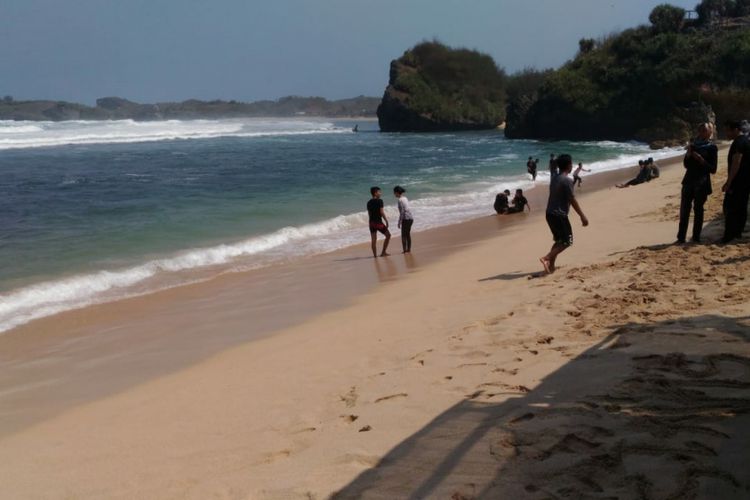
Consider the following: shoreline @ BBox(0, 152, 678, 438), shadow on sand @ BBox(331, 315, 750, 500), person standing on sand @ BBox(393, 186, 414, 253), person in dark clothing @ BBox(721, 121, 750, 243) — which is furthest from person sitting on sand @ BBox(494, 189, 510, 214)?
shadow on sand @ BBox(331, 315, 750, 500)

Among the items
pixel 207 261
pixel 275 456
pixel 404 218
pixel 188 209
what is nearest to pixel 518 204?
pixel 404 218

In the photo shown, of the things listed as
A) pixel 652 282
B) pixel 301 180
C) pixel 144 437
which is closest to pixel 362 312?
pixel 652 282

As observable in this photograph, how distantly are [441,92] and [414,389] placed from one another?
86689 millimetres

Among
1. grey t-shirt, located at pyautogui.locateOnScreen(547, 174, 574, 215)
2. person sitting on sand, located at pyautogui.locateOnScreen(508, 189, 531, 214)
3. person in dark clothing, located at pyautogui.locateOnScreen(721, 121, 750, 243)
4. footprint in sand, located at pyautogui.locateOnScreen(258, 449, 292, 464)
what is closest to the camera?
footprint in sand, located at pyautogui.locateOnScreen(258, 449, 292, 464)

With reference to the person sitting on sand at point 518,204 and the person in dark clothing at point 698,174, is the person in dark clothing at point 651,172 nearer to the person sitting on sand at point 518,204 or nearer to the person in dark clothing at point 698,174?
the person sitting on sand at point 518,204

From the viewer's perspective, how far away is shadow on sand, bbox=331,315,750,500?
323 centimetres

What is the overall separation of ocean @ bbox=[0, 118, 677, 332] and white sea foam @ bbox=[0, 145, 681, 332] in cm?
3

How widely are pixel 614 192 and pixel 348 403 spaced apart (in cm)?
1588

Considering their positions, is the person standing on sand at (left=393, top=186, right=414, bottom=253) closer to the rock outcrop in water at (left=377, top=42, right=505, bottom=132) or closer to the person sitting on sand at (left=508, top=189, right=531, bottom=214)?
the person sitting on sand at (left=508, top=189, right=531, bottom=214)

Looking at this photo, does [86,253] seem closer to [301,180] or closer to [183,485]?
[183,485]

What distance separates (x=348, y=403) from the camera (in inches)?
195

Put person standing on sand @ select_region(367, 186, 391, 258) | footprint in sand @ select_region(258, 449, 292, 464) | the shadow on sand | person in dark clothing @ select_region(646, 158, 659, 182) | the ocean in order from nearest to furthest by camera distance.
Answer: the shadow on sand → footprint in sand @ select_region(258, 449, 292, 464) → the ocean → person standing on sand @ select_region(367, 186, 391, 258) → person in dark clothing @ select_region(646, 158, 659, 182)

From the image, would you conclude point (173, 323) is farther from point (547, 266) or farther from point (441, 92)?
point (441, 92)

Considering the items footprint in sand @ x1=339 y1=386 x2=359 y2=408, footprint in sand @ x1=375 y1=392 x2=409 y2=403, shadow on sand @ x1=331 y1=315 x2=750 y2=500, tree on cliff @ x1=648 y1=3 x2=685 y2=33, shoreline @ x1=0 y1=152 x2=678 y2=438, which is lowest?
shoreline @ x1=0 y1=152 x2=678 y2=438
